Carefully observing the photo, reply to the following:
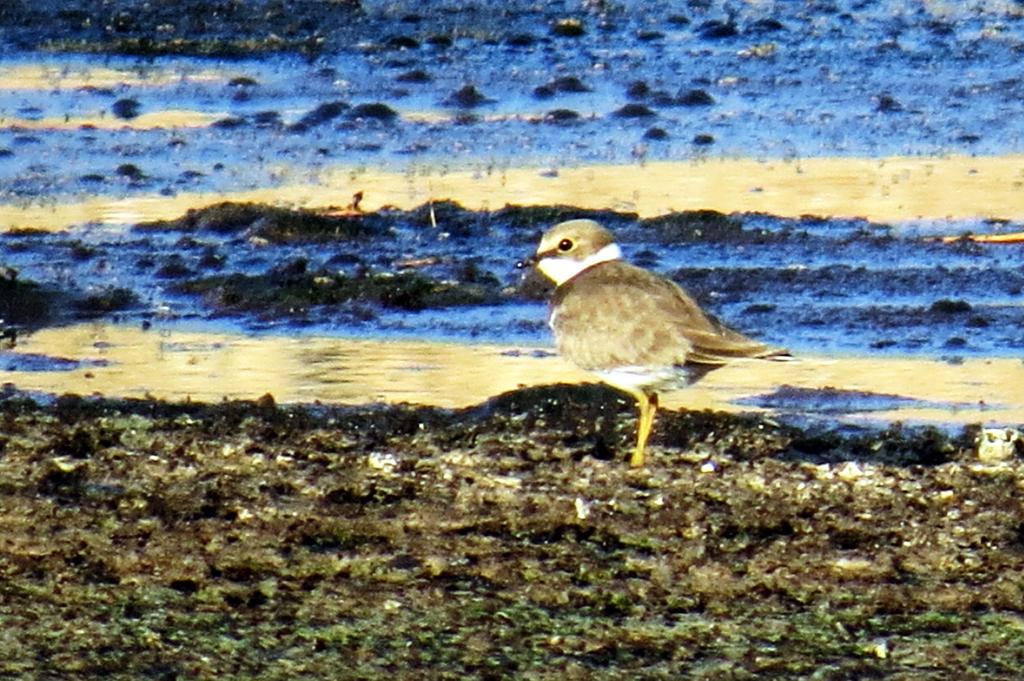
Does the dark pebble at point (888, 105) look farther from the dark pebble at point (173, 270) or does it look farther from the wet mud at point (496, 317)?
the dark pebble at point (173, 270)

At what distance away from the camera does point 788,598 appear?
5242mm

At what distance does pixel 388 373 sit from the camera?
7914mm

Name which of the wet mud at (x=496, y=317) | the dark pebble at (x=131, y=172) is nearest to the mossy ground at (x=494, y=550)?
the wet mud at (x=496, y=317)

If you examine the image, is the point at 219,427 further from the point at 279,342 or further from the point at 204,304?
the point at 204,304

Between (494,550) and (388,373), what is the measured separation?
2450mm

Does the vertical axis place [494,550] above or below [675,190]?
below

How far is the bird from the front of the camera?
641cm

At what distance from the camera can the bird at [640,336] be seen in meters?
6.41

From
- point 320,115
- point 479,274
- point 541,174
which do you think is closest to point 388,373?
point 479,274

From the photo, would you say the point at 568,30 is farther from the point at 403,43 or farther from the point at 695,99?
the point at 695,99

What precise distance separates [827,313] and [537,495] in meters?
3.16

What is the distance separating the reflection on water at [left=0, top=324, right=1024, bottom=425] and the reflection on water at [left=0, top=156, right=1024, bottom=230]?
80.7 inches

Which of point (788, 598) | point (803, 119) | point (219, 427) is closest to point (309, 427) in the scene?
point (219, 427)

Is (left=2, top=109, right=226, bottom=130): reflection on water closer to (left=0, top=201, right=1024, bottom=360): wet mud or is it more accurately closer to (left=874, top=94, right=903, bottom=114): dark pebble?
(left=0, top=201, right=1024, bottom=360): wet mud
